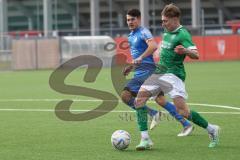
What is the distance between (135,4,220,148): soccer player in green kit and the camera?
956 cm

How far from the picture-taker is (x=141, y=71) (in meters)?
10.8

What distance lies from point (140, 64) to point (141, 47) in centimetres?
28

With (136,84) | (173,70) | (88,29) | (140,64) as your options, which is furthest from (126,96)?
(88,29)

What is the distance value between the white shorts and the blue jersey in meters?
0.27

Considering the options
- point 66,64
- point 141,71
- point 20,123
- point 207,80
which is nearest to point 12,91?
point 207,80

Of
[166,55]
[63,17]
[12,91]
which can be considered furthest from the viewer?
[63,17]

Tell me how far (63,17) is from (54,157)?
73807 millimetres

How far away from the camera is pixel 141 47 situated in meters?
10.5

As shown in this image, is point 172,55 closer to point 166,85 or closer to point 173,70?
point 173,70

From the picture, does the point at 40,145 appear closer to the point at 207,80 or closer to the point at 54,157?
the point at 54,157

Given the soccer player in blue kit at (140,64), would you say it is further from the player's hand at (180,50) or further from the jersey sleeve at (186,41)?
the player's hand at (180,50)

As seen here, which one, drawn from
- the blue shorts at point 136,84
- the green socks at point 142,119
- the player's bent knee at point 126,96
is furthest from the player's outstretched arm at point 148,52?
the player's bent knee at point 126,96

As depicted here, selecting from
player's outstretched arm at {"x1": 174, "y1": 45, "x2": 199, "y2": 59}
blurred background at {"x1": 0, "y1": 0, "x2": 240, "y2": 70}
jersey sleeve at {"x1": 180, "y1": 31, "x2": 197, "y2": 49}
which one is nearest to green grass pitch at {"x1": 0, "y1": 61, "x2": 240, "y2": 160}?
player's outstretched arm at {"x1": 174, "y1": 45, "x2": 199, "y2": 59}

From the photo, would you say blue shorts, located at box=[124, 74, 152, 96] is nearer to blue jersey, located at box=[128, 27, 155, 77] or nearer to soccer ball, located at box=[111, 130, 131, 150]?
blue jersey, located at box=[128, 27, 155, 77]
